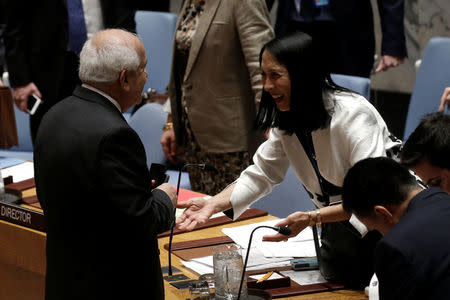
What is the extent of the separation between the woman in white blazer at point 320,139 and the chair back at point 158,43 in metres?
2.94

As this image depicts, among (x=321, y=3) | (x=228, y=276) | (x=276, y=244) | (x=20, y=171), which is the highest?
(x=321, y=3)

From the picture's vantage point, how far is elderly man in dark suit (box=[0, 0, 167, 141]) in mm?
4679

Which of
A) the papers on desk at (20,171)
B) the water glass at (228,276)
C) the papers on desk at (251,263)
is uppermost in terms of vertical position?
the water glass at (228,276)

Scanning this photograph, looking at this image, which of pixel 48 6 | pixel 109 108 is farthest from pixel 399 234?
pixel 48 6

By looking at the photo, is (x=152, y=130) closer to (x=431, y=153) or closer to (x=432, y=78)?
(x=432, y=78)

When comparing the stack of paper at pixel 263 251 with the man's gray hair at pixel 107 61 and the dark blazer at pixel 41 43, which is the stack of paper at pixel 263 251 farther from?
the dark blazer at pixel 41 43

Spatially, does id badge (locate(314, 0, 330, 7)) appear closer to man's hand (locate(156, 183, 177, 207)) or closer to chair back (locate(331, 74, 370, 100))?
chair back (locate(331, 74, 370, 100))

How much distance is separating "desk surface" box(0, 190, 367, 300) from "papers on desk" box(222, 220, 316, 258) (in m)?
0.08

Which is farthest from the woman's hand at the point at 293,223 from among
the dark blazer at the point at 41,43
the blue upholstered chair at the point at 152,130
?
the dark blazer at the point at 41,43

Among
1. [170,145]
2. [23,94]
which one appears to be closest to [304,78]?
[170,145]

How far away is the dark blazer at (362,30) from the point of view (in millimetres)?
4328

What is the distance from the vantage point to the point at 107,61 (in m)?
2.05

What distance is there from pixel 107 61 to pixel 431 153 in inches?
39.4

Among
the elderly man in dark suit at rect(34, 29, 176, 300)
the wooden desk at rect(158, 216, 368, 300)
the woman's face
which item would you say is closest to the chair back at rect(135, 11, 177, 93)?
the wooden desk at rect(158, 216, 368, 300)
